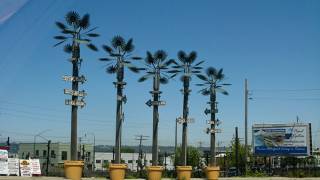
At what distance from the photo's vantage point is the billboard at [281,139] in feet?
232

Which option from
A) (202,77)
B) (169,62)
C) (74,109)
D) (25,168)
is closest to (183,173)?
(169,62)

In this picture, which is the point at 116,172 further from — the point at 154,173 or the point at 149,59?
the point at 149,59

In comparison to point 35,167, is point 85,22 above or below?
above

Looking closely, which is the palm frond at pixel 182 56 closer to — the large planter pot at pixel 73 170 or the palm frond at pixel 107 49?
the palm frond at pixel 107 49

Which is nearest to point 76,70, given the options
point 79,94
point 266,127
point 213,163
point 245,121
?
point 79,94

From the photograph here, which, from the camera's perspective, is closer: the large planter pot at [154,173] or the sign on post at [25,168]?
the large planter pot at [154,173]

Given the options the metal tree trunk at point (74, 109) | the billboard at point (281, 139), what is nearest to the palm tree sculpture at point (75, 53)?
the metal tree trunk at point (74, 109)

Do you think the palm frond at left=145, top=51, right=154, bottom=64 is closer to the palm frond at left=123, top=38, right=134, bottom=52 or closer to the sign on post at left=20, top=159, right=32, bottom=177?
the palm frond at left=123, top=38, right=134, bottom=52

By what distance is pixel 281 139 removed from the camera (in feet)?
236

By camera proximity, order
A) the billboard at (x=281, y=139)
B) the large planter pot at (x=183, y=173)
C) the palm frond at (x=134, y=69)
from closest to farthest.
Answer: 1. the large planter pot at (x=183, y=173)
2. the palm frond at (x=134, y=69)
3. the billboard at (x=281, y=139)

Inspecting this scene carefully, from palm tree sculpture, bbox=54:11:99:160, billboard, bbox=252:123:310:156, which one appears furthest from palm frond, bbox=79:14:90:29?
billboard, bbox=252:123:310:156

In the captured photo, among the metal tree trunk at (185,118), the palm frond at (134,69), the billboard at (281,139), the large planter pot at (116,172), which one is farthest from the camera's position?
the billboard at (281,139)

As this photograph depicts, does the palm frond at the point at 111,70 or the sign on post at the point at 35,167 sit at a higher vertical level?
the palm frond at the point at 111,70

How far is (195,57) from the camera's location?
155ft
